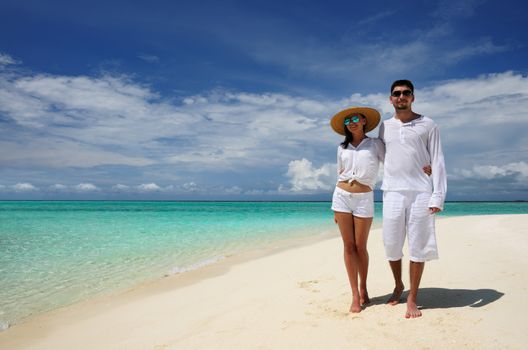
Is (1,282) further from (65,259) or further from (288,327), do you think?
(288,327)

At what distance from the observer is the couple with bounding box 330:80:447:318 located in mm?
3412

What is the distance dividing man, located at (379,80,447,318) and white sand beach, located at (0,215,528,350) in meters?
0.48

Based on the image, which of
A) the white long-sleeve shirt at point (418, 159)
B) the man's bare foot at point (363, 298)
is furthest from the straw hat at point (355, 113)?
the man's bare foot at point (363, 298)

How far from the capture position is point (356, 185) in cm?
376

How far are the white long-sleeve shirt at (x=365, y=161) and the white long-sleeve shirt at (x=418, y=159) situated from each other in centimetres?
23

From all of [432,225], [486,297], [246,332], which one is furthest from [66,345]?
[486,297]

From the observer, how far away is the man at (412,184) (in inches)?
134

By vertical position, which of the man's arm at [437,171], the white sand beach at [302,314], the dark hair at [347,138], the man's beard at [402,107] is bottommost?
the white sand beach at [302,314]

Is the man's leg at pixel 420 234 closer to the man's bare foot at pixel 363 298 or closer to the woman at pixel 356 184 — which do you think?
the woman at pixel 356 184

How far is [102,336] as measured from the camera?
4.07 metres

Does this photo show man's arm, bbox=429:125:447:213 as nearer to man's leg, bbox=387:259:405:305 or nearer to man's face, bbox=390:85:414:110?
man's face, bbox=390:85:414:110

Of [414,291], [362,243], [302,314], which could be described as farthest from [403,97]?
[302,314]

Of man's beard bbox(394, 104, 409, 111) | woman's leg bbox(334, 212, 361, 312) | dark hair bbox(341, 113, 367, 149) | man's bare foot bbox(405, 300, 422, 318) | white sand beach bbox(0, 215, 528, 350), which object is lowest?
white sand beach bbox(0, 215, 528, 350)

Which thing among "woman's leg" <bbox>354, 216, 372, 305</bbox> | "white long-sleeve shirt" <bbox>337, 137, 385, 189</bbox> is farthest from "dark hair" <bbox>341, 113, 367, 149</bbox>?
"woman's leg" <bbox>354, 216, 372, 305</bbox>
